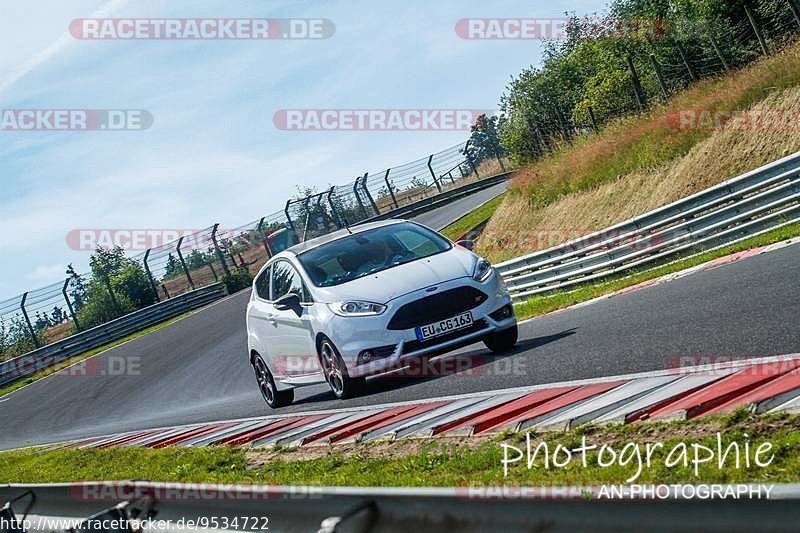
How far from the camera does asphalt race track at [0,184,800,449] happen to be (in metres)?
8.04

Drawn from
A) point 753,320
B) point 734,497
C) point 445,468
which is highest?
point 734,497

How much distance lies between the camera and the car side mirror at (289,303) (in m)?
10.8

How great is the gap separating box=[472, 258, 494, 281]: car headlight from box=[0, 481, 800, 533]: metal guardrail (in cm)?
534

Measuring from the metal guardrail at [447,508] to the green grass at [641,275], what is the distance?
10838 mm

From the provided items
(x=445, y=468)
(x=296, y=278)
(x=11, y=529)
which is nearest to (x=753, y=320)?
(x=445, y=468)

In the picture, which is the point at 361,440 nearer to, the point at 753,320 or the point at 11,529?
the point at 11,529

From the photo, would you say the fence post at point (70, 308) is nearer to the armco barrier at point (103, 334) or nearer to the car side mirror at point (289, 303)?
the armco barrier at point (103, 334)

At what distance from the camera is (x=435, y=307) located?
32.6 ft

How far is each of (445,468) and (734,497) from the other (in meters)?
3.21

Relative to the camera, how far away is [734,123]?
2145 centimetres

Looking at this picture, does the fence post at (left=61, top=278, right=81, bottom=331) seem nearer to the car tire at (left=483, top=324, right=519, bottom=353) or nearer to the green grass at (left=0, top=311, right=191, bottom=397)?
the green grass at (left=0, top=311, right=191, bottom=397)

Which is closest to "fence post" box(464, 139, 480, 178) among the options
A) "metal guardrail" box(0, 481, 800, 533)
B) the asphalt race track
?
the asphalt race track

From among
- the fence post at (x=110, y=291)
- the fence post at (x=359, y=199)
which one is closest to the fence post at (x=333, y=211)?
the fence post at (x=359, y=199)

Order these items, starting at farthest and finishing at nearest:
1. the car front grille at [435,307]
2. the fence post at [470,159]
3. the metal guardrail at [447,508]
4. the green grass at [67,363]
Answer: the fence post at [470,159], the green grass at [67,363], the car front grille at [435,307], the metal guardrail at [447,508]
